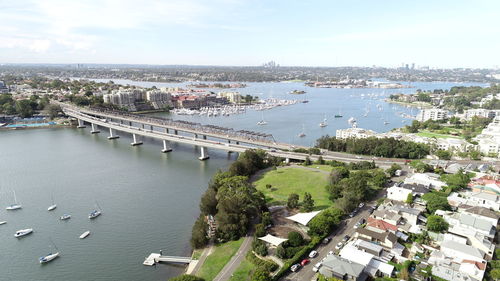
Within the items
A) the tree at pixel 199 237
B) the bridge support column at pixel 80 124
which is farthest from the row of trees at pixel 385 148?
the bridge support column at pixel 80 124

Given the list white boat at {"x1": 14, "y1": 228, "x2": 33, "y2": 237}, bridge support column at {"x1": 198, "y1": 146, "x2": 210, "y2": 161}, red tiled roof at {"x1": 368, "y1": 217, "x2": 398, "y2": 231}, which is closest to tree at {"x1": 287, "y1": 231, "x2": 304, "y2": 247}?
red tiled roof at {"x1": 368, "y1": 217, "x2": 398, "y2": 231}

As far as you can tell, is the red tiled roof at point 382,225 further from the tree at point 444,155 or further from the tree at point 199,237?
the tree at point 444,155

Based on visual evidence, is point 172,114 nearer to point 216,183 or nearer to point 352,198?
point 216,183

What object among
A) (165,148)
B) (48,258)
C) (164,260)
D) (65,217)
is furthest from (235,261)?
(165,148)

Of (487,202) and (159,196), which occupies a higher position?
(487,202)

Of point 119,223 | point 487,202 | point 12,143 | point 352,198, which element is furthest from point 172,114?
point 487,202

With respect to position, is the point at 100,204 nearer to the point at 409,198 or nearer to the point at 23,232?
the point at 23,232
